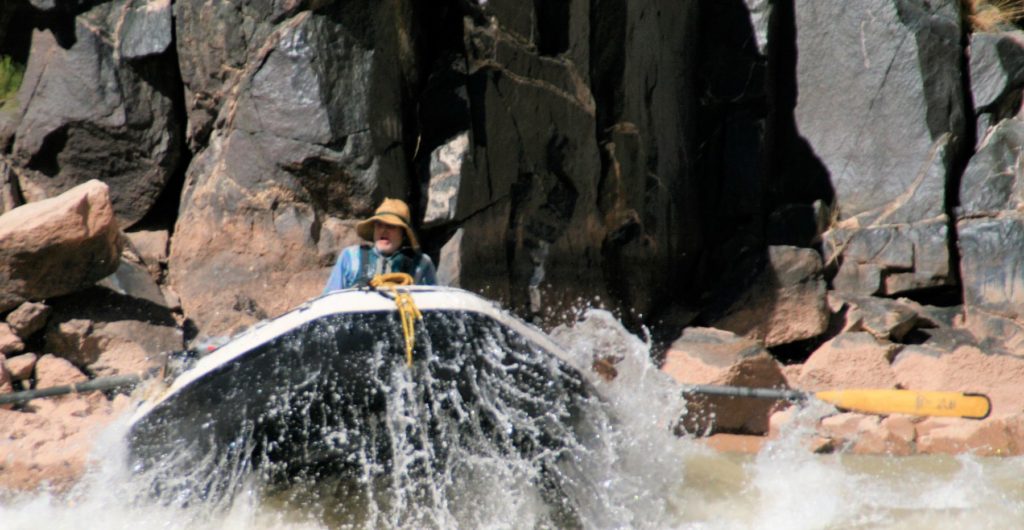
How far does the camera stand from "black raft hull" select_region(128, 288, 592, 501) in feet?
13.7

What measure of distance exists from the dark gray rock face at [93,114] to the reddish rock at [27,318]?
0.98 meters

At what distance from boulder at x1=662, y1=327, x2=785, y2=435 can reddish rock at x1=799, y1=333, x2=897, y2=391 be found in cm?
47

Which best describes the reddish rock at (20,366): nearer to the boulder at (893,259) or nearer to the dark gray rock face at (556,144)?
the dark gray rock face at (556,144)

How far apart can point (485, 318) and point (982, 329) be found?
16.7ft

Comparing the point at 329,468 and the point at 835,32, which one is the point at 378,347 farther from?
the point at 835,32

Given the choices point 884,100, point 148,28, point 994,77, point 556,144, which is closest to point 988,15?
point 994,77

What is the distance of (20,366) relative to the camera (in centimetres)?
541

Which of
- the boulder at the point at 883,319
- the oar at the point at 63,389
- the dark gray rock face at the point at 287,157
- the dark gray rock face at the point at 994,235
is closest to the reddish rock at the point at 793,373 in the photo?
the boulder at the point at 883,319

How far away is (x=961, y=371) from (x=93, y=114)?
5582mm

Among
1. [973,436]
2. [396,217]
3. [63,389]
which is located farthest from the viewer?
[973,436]

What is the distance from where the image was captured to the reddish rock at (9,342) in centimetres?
547

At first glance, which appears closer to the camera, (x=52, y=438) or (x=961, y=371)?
(x=52, y=438)

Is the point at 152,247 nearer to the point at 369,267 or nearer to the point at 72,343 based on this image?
the point at 72,343

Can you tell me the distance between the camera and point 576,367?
4.62 metres
